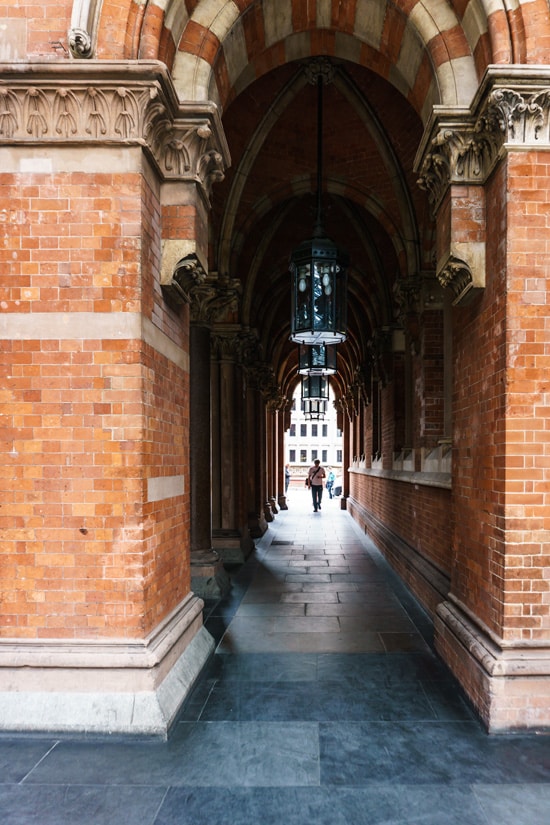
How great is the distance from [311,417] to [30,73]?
1298 cm

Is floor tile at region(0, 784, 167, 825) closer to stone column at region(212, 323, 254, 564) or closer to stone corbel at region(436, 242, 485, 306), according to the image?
stone corbel at region(436, 242, 485, 306)

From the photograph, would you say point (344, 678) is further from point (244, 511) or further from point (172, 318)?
point (244, 511)

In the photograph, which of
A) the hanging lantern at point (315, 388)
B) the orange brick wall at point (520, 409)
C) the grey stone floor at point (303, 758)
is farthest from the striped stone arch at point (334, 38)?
the hanging lantern at point (315, 388)

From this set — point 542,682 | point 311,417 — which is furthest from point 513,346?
point 311,417

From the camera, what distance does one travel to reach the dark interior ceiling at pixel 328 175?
25.6 ft

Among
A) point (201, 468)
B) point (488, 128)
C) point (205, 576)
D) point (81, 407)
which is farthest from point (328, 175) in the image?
point (81, 407)

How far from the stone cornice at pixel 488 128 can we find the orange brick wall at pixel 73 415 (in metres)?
2.16

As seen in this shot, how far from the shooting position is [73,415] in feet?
11.7

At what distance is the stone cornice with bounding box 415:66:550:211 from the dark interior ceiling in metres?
3.80

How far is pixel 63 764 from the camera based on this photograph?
315 cm

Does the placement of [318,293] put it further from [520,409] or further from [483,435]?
[520,409]

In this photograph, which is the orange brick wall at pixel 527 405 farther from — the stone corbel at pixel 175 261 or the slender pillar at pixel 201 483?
the slender pillar at pixel 201 483

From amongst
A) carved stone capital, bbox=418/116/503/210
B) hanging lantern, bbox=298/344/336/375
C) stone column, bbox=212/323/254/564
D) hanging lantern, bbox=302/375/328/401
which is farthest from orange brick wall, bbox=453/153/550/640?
hanging lantern, bbox=302/375/328/401

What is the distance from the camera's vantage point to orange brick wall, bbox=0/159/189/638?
11.6 feet
